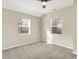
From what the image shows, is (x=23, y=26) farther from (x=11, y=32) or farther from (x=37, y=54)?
(x=37, y=54)

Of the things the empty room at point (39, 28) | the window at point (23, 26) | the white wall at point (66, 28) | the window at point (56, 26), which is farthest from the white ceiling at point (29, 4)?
the window at point (56, 26)

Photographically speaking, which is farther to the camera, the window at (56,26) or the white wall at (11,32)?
the window at (56,26)

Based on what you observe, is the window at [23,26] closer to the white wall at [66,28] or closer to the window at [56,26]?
the white wall at [66,28]

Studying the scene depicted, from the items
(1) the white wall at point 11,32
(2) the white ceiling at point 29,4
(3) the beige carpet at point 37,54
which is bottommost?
(3) the beige carpet at point 37,54

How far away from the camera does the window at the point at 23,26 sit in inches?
235

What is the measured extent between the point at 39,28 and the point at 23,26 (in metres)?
2.25

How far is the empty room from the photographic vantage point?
4.19 meters

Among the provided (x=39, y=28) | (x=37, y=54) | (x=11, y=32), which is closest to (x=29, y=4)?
(x=11, y=32)

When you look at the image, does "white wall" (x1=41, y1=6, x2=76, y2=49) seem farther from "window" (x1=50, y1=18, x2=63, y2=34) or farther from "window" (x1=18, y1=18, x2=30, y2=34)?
"window" (x1=18, y1=18, x2=30, y2=34)

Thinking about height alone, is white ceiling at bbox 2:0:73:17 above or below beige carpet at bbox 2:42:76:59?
above

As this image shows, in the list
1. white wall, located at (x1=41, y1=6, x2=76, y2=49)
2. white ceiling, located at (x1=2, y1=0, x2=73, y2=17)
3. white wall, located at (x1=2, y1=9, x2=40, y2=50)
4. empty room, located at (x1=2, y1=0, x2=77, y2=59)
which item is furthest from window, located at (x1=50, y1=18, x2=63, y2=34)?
white wall, located at (x1=2, y1=9, x2=40, y2=50)

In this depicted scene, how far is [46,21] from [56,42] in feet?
7.22

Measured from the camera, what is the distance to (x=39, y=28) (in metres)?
8.18

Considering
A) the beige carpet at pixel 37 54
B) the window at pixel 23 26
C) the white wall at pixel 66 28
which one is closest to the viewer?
the beige carpet at pixel 37 54
